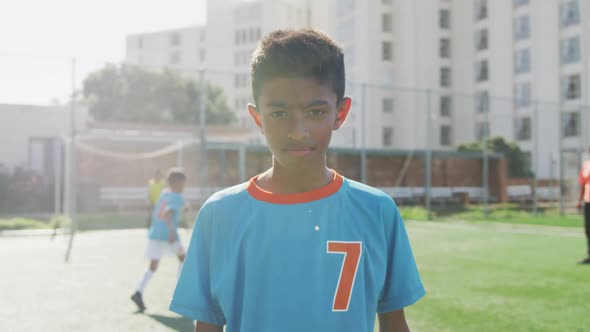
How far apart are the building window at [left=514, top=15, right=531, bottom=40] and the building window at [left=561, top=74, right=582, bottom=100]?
3884 mm

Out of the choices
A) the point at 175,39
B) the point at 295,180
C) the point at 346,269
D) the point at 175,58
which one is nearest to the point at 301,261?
the point at 346,269

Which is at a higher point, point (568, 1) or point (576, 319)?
point (568, 1)

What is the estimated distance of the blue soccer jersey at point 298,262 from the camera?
4.64 feet

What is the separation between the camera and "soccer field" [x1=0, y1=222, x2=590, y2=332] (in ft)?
15.6

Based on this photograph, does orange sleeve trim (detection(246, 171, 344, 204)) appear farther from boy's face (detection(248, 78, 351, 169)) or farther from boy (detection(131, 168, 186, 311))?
boy (detection(131, 168, 186, 311))

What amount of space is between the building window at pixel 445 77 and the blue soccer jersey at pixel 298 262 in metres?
37.3

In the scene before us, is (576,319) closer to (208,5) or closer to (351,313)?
(351,313)

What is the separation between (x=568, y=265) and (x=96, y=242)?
846 cm

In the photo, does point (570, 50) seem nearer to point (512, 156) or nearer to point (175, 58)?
Answer: point (512, 156)

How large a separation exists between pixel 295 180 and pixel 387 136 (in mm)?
34378

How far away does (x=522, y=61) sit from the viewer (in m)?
33.1

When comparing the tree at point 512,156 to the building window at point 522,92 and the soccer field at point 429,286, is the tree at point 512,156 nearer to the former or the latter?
the building window at point 522,92

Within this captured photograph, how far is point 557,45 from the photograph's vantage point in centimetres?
3092

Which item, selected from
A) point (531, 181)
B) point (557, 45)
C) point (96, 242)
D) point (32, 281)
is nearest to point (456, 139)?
point (557, 45)
